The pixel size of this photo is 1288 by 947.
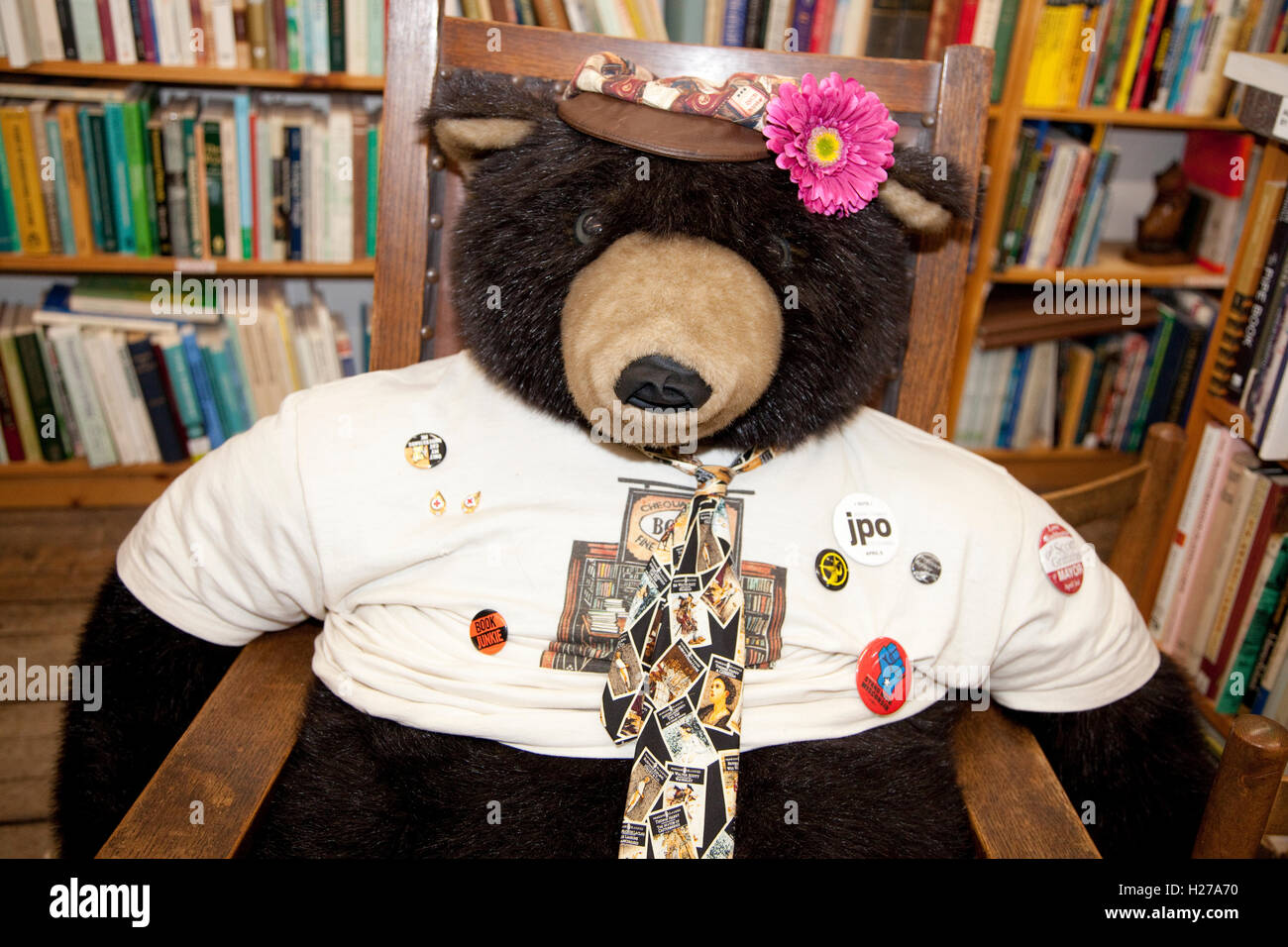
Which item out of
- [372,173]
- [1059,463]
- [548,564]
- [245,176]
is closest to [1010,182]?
[1059,463]

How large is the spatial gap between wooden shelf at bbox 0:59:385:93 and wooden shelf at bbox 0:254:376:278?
0.32 meters

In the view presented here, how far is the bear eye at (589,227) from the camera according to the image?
0.81m

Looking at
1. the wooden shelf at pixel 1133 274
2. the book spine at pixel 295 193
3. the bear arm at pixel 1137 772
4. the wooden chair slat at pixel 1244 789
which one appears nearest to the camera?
the wooden chair slat at pixel 1244 789

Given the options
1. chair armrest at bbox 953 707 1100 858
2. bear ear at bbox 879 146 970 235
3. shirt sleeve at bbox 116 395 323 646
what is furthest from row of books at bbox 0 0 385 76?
chair armrest at bbox 953 707 1100 858

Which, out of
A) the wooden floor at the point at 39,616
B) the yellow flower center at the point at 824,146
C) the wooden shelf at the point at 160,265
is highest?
the yellow flower center at the point at 824,146

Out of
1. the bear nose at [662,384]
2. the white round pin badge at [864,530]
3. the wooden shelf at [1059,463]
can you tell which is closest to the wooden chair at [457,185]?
the white round pin badge at [864,530]

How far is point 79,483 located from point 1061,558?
6.30 feet

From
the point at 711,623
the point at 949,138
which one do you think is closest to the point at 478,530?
the point at 711,623

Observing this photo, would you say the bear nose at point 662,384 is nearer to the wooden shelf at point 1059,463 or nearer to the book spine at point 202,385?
the book spine at point 202,385

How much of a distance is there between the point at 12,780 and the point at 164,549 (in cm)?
76

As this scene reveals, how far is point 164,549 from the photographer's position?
0.93 metres

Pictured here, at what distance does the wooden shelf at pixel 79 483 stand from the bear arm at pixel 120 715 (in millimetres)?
1192
